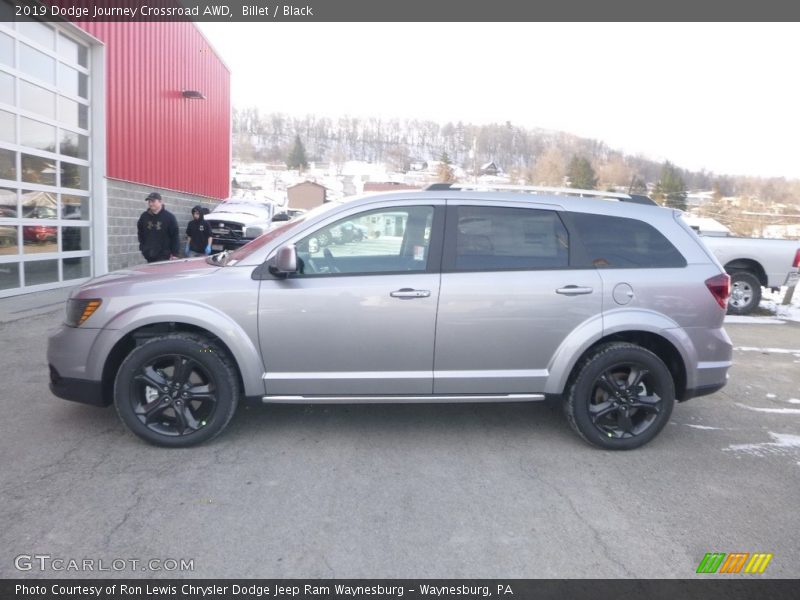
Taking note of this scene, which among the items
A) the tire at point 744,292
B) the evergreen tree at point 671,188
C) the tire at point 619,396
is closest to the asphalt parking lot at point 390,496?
the tire at point 619,396

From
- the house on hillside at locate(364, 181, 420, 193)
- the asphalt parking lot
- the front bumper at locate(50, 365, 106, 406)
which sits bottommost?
the asphalt parking lot

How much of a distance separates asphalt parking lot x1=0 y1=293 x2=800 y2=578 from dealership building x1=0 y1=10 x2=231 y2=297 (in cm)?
577

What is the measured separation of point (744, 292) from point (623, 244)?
8240 millimetres

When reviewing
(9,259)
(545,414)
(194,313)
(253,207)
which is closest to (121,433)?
(194,313)

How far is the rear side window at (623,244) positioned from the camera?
173 inches

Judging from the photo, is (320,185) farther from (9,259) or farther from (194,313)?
(194,313)

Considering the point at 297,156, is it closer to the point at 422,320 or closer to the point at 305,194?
the point at 305,194

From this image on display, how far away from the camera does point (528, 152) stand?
2992 cm

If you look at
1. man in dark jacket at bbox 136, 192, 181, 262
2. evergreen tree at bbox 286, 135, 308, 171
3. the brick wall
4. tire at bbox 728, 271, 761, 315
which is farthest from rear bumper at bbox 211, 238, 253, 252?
evergreen tree at bbox 286, 135, 308, 171

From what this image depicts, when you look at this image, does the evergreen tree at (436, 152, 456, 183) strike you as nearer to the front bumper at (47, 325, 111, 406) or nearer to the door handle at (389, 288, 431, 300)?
the door handle at (389, 288, 431, 300)

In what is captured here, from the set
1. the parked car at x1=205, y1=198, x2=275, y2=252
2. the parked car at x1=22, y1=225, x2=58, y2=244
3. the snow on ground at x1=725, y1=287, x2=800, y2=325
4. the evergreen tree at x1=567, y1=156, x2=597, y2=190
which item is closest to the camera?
the parked car at x1=22, y1=225, x2=58, y2=244

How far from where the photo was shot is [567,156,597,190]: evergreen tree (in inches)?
853

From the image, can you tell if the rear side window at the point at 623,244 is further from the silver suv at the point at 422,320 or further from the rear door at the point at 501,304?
the rear door at the point at 501,304

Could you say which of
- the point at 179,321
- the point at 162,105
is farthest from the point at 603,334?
the point at 162,105
